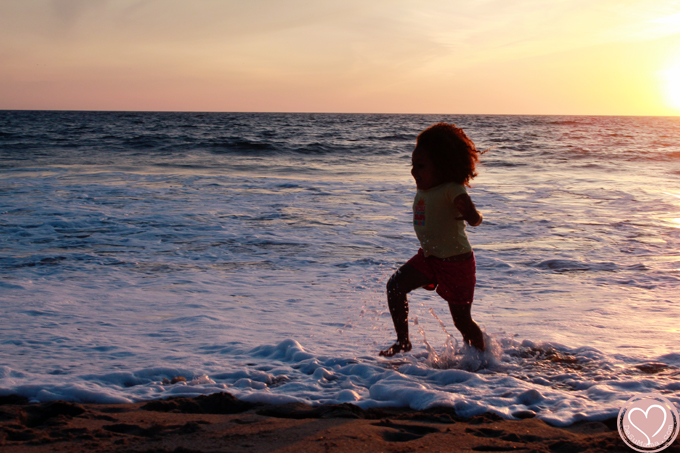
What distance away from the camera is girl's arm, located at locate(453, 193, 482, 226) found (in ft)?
8.85

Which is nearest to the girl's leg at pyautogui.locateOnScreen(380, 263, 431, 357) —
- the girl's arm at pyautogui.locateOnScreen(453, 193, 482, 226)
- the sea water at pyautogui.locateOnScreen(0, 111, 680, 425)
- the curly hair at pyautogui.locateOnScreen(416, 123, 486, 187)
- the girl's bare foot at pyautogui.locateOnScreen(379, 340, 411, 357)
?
the girl's bare foot at pyautogui.locateOnScreen(379, 340, 411, 357)

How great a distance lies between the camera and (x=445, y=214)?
9.34 feet

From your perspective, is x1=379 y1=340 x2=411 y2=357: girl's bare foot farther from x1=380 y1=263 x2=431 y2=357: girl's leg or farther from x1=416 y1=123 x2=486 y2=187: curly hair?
x1=416 y1=123 x2=486 y2=187: curly hair

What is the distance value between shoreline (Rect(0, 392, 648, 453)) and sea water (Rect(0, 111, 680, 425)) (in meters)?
0.14

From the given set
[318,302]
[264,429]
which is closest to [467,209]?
[264,429]

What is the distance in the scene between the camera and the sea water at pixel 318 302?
2.73 metres

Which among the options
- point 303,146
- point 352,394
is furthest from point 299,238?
point 303,146

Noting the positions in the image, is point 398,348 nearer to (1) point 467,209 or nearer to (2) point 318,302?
(1) point 467,209

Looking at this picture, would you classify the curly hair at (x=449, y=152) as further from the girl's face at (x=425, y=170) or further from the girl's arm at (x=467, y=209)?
the girl's arm at (x=467, y=209)

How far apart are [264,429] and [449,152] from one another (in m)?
1.76

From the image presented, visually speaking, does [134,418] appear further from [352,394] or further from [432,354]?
[432,354]

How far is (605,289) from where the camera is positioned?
15.3 feet

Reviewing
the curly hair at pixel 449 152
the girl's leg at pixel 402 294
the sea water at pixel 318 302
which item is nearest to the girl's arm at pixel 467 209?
the curly hair at pixel 449 152

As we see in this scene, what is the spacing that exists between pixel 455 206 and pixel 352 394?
1187mm
